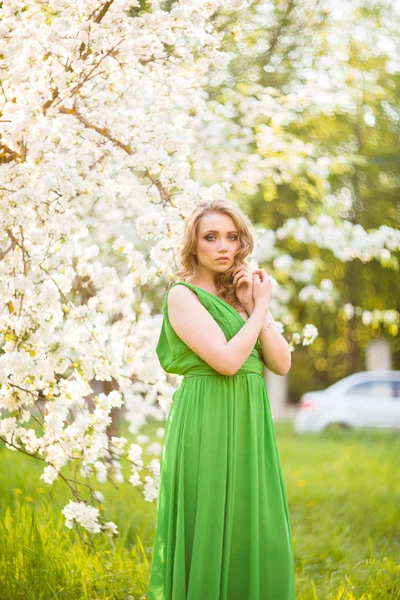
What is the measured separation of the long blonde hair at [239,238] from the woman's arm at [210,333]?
0.24 metres

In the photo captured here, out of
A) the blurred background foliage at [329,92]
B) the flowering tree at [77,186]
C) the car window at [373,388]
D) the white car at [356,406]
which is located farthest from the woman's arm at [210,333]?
the car window at [373,388]

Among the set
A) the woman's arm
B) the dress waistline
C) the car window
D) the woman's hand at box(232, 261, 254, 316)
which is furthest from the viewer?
the car window

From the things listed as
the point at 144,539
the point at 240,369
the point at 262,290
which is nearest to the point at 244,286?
the point at 262,290

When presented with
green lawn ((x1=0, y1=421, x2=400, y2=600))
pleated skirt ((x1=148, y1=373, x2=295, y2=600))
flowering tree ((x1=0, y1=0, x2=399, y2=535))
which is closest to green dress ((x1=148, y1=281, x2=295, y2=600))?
pleated skirt ((x1=148, y1=373, x2=295, y2=600))

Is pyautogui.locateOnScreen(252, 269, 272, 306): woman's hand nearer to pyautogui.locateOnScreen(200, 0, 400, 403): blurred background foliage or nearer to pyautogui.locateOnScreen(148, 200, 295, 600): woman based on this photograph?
pyautogui.locateOnScreen(148, 200, 295, 600): woman

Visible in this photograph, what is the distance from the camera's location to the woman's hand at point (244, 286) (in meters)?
3.05

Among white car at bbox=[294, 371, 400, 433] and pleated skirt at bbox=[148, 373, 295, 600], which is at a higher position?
pleated skirt at bbox=[148, 373, 295, 600]

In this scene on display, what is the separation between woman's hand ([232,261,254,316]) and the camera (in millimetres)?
3053

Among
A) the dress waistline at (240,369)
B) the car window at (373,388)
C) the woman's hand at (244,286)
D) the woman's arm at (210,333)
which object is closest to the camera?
the woman's arm at (210,333)

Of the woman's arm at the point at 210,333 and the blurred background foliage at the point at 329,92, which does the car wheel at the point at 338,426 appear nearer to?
the blurred background foliage at the point at 329,92

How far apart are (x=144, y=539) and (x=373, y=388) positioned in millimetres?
10234

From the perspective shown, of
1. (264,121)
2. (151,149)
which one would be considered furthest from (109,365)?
(264,121)

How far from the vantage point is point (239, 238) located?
3.13 m

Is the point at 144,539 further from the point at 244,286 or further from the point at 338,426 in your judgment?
the point at 338,426
